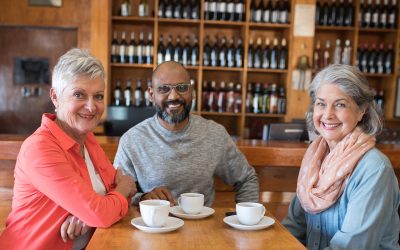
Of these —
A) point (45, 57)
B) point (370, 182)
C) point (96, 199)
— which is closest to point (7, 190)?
point (96, 199)

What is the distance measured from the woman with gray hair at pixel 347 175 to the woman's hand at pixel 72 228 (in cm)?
78

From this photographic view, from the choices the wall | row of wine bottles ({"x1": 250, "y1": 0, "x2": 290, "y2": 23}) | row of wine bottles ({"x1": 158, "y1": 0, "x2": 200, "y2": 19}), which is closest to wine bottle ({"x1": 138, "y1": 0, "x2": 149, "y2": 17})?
row of wine bottles ({"x1": 158, "y1": 0, "x2": 200, "y2": 19})

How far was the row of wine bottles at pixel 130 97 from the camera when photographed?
5.38 meters

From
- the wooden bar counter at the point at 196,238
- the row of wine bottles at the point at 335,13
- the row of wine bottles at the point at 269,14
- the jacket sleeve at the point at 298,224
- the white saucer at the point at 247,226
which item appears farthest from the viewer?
the row of wine bottles at the point at 335,13

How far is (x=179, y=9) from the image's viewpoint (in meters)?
5.25

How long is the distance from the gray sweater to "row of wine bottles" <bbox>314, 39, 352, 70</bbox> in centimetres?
371

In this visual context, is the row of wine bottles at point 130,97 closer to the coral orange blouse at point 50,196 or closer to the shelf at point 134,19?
the shelf at point 134,19

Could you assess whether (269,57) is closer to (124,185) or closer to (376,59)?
(376,59)

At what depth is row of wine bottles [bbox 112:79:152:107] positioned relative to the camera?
538cm

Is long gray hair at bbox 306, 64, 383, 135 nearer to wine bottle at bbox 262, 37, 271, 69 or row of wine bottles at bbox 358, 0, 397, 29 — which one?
wine bottle at bbox 262, 37, 271, 69

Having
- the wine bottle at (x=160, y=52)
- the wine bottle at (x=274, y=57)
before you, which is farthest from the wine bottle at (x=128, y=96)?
the wine bottle at (x=274, y=57)

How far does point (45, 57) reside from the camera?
550 centimetres

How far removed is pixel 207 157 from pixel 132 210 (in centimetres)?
53

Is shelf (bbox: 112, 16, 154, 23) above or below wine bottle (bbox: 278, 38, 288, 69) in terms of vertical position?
above
